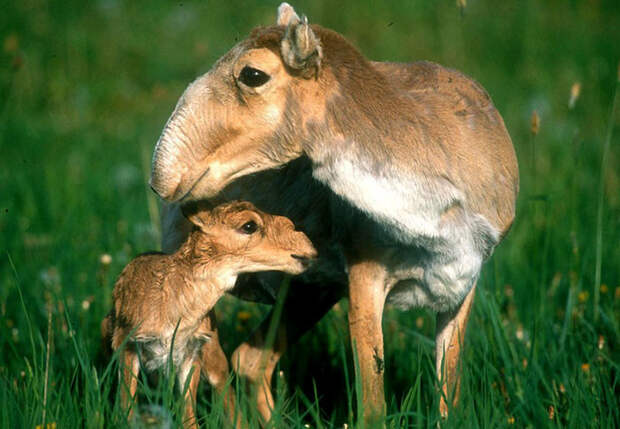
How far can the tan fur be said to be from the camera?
4.50 meters

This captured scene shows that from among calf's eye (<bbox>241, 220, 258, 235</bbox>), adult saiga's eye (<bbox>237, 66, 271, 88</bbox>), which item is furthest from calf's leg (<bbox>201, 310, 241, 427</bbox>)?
adult saiga's eye (<bbox>237, 66, 271, 88</bbox>)

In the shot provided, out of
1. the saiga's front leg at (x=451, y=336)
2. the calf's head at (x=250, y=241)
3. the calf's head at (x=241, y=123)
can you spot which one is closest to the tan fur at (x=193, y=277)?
the calf's head at (x=250, y=241)

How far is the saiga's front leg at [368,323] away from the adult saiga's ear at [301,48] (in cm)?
108

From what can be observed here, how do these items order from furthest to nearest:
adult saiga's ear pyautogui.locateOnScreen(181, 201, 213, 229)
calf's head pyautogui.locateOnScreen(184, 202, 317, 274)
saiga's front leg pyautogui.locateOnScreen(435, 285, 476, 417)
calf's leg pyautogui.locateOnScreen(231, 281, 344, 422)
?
calf's leg pyautogui.locateOnScreen(231, 281, 344, 422) → saiga's front leg pyautogui.locateOnScreen(435, 285, 476, 417) → calf's head pyautogui.locateOnScreen(184, 202, 317, 274) → adult saiga's ear pyautogui.locateOnScreen(181, 201, 213, 229)

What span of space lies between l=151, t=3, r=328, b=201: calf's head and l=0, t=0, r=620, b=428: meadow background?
1.00 metres

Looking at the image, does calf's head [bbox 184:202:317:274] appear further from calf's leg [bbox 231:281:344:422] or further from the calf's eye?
calf's leg [bbox 231:281:344:422]

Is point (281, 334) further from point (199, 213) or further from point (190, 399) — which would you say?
point (199, 213)

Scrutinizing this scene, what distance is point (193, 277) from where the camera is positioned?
457 cm

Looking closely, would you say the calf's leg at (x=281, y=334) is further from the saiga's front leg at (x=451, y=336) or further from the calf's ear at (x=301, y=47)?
the calf's ear at (x=301, y=47)

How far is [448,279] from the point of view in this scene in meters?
4.46

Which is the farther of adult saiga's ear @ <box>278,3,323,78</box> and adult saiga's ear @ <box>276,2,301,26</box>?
adult saiga's ear @ <box>276,2,301,26</box>

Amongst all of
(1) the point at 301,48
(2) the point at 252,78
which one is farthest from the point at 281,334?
(1) the point at 301,48

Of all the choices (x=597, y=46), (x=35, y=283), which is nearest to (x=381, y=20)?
(x=597, y=46)

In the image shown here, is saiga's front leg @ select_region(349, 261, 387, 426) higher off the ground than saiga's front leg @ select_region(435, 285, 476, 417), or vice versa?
saiga's front leg @ select_region(349, 261, 387, 426)
